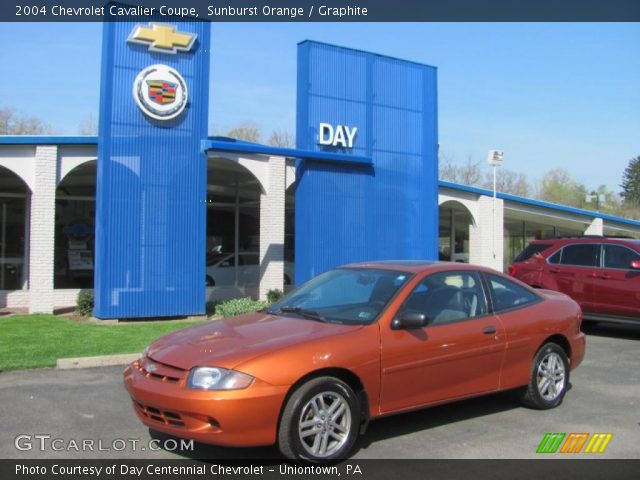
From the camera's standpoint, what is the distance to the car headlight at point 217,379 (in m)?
4.62

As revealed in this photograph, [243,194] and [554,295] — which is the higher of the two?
[243,194]

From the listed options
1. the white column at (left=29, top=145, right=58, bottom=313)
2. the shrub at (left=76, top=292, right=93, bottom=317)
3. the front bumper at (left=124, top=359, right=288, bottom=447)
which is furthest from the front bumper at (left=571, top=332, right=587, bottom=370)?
the white column at (left=29, top=145, right=58, bottom=313)

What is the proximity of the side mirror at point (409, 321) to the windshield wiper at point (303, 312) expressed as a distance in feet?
2.00

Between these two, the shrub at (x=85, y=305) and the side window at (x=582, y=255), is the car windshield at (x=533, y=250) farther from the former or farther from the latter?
the shrub at (x=85, y=305)

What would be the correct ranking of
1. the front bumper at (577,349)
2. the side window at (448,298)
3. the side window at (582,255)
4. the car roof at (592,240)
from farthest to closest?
the side window at (582,255) < the car roof at (592,240) < the front bumper at (577,349) < the side window at (448,298)

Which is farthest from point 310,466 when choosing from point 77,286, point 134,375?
point 77,286

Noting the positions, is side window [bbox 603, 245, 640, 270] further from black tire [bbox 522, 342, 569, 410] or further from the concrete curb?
the concrete curb

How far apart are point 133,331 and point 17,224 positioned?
24.8 feet

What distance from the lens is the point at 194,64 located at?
14023 millimetres

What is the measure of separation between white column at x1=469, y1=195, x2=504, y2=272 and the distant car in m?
7.51

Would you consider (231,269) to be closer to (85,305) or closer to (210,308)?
(210,308)

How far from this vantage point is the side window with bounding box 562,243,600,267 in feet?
40.5

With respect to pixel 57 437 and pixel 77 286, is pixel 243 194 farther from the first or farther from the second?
pixel 57 437

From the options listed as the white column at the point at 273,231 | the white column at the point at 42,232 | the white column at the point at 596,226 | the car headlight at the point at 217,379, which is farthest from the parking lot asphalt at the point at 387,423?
the white column at the point at 596,226
